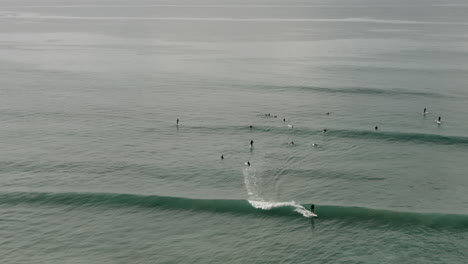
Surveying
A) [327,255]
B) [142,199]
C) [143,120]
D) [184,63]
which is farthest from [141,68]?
[327,255]

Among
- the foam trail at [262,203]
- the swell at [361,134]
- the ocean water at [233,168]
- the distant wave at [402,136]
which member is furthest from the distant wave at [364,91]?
the foam trail at [262,203]

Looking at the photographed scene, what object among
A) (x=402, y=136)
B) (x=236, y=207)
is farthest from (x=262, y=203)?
(x=402, y=136)

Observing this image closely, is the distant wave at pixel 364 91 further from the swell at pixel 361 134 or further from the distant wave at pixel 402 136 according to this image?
the swell at pixel 361 134

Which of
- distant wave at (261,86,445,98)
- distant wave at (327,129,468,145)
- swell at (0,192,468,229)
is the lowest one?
swell at (0,192,468,229)

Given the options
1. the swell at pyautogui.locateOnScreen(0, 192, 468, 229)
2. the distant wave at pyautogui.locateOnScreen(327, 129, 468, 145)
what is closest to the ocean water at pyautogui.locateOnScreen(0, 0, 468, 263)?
the swell at pyautogui.locateOnScreen(0, 192, 468, 229)

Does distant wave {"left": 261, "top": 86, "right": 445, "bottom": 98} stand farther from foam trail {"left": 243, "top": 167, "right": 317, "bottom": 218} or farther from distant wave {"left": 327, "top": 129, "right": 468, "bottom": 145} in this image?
foam trail {"left": 243, "top": 167, "right": 317, "bottom": 218}

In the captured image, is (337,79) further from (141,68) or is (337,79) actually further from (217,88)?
(141,68)

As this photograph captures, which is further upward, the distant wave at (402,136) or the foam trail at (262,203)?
the distant wave at (402,136)
